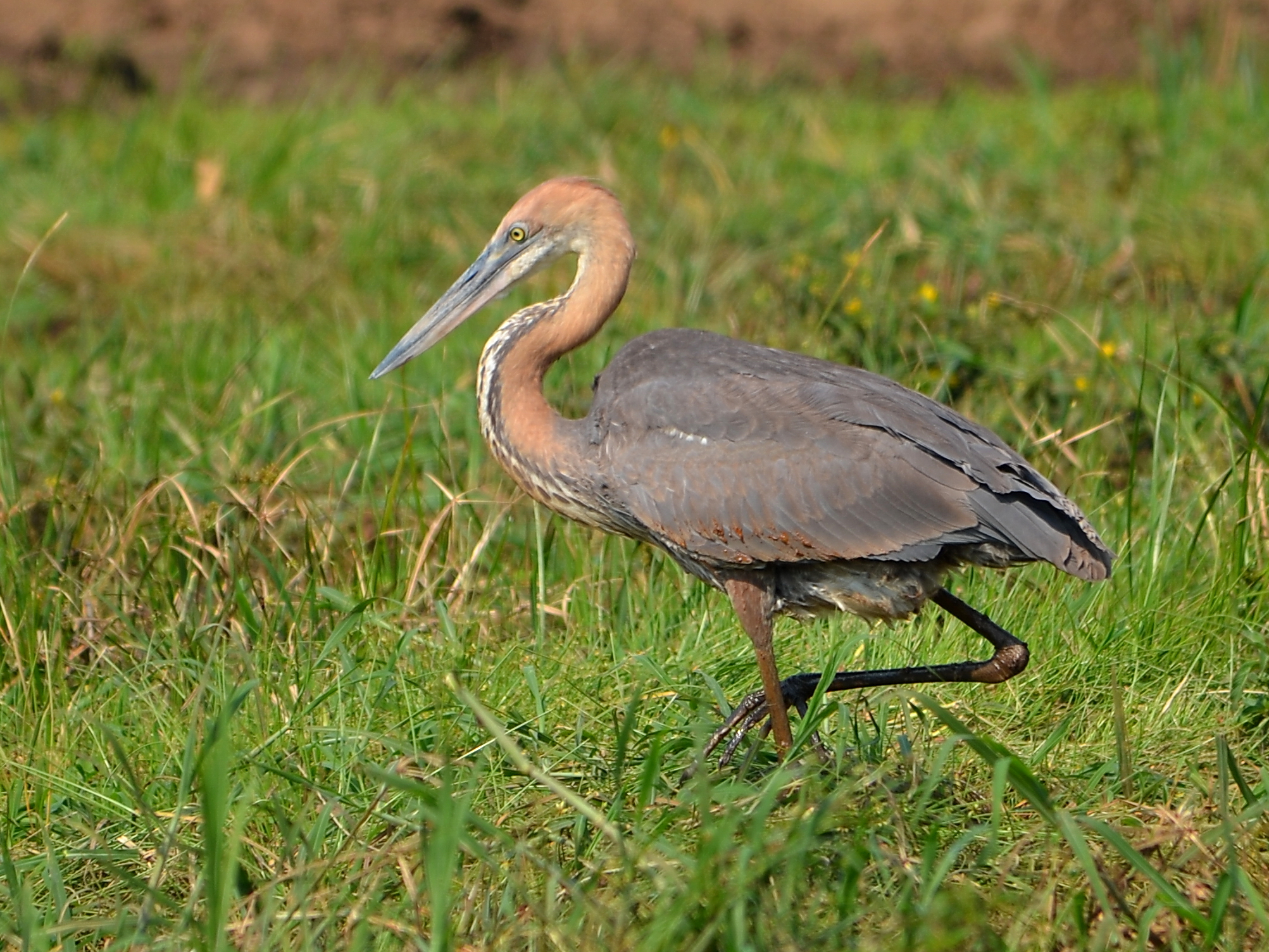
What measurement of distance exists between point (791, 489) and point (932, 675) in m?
0.58

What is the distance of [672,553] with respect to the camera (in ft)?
13.5

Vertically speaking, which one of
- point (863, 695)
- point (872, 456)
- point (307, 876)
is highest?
point (872, 456)

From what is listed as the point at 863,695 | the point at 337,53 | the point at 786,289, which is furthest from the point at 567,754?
the point at 337,53

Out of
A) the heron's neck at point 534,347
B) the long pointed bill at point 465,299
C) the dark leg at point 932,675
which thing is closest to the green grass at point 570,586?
the dark leg at point 932,675

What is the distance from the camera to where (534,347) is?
4.34 meters

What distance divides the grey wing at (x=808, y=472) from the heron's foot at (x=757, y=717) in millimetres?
353

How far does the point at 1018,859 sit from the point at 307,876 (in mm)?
1440

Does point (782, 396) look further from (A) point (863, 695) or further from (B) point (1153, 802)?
(B) point (1153, 802)

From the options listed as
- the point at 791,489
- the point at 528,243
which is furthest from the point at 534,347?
the point at 791,489

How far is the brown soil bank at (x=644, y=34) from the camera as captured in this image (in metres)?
9.62

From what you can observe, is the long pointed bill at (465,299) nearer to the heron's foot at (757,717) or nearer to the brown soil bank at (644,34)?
the heron's foot at (757,717)

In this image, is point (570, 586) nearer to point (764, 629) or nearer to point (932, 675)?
point (764, 629)

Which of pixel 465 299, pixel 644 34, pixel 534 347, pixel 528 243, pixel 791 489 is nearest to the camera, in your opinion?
pixel 791 489

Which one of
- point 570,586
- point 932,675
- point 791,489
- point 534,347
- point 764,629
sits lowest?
point 570,586
